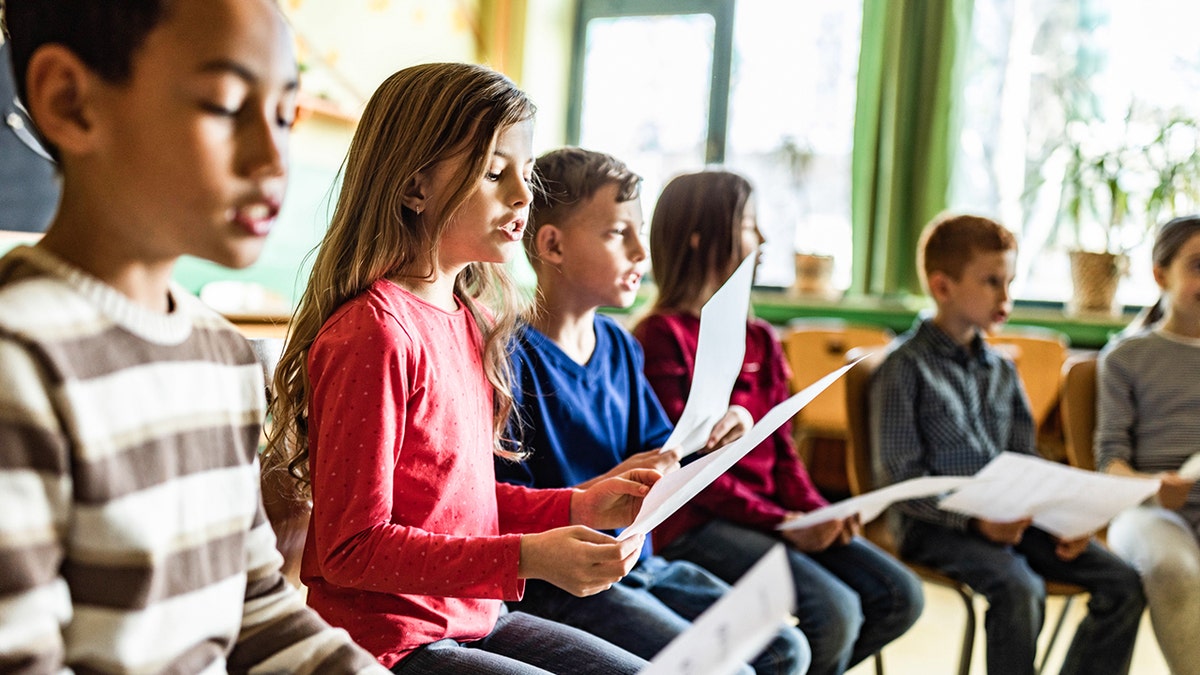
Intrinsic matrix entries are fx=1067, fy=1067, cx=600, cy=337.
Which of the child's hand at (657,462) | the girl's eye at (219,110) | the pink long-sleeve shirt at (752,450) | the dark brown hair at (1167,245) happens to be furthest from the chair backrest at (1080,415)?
the girl's eye at (219,110)

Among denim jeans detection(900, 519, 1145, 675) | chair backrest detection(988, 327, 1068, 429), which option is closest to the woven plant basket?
chair backrest detection(988, 327, 1068, 429)

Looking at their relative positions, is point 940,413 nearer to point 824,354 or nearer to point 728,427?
point 728,427

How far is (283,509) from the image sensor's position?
3.42 feet

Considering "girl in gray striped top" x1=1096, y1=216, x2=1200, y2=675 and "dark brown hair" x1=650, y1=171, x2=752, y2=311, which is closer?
"girl in gray striped top" x1=1096, y1=216, x2=1200, y2=675

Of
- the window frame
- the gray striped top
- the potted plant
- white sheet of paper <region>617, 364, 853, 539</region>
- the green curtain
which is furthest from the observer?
the window frame

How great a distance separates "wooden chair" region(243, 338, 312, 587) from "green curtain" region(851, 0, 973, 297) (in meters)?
3.32

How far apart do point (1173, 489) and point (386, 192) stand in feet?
4.96

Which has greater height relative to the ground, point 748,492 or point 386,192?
point 386,192

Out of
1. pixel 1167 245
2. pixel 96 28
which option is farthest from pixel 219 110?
pixel 1167 245

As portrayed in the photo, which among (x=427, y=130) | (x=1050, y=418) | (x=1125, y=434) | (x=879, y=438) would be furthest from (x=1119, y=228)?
(x=427, y=130)

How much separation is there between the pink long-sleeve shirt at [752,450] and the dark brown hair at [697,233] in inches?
3.1

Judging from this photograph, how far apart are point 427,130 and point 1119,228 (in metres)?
3.43

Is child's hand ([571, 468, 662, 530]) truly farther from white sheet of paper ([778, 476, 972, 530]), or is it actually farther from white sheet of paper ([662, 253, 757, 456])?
white sheet of paper ([778, 476, 972, 530])

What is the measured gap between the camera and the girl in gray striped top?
5.74 feet
